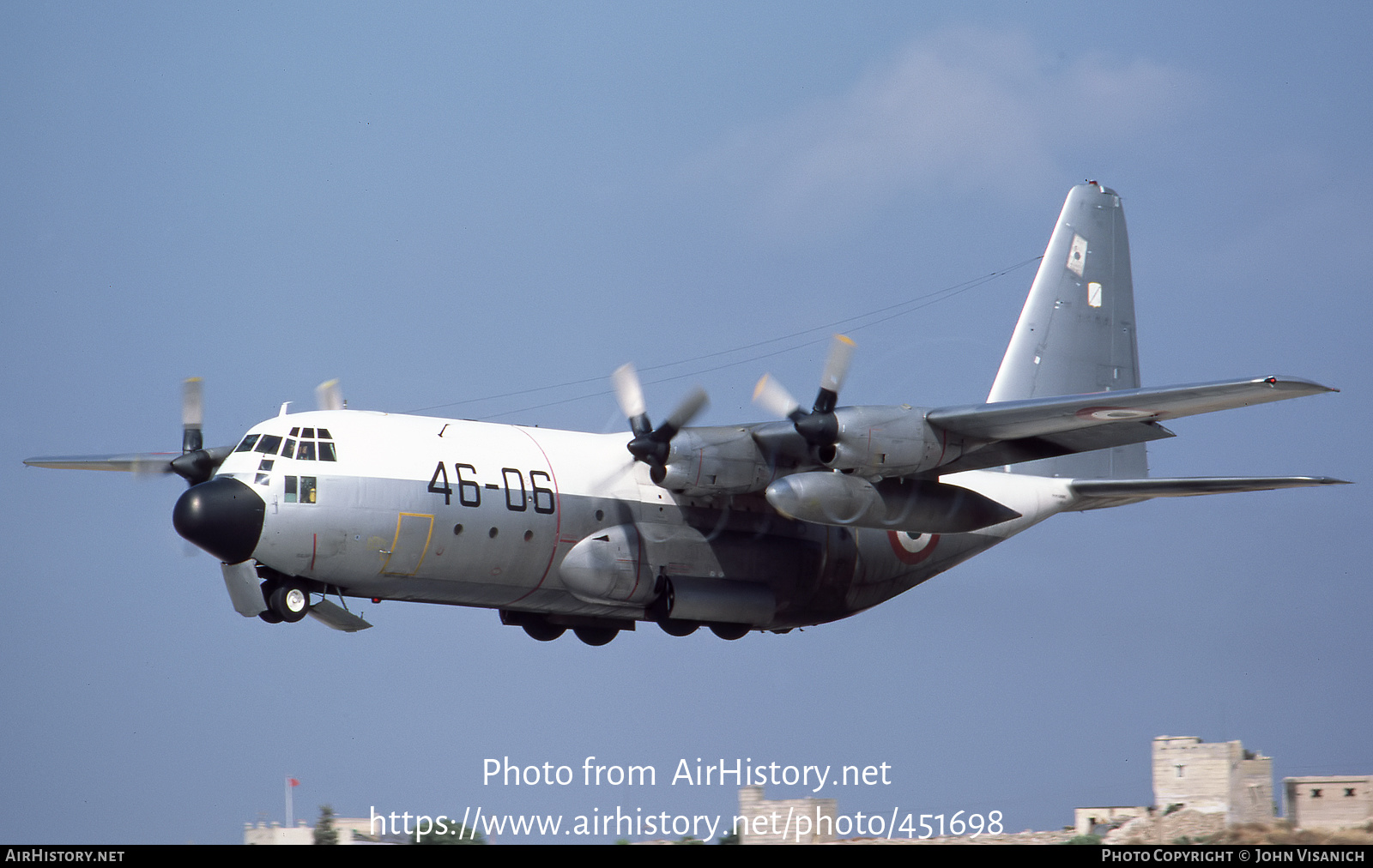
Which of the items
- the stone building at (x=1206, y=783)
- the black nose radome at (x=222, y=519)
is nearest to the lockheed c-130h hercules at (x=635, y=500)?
the black nose radome at (x=222, y=519)

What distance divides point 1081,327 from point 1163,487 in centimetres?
478

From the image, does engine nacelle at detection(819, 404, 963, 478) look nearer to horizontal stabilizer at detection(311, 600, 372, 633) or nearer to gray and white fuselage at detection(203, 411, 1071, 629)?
gray and white fuselage at detection(203, 411, 1071, 629)

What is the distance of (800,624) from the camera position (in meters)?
21.3

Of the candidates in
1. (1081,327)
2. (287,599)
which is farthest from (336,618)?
(1081,327)

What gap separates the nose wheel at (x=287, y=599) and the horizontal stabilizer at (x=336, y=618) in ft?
1.35

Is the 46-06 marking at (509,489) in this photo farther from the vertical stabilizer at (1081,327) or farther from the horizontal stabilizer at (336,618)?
the vertical stabilizer at (1081,327)

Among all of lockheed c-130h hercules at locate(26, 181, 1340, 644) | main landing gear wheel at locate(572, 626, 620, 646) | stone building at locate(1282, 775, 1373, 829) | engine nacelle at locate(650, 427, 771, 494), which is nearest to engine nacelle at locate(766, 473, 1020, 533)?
lockheed c-130h hercules at locate(26, 181, 1340, 644)

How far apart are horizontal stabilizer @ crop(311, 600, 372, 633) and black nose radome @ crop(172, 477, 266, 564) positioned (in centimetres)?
149

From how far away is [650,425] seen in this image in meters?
19.0

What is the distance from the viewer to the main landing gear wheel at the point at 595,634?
20703mm

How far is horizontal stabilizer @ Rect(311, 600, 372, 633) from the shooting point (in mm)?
17938

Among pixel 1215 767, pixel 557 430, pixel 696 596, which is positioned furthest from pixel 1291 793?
pixel 557 430
